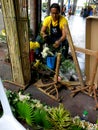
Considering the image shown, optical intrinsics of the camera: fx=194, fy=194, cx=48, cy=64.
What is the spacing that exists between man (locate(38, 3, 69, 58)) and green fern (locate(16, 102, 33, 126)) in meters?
1.34

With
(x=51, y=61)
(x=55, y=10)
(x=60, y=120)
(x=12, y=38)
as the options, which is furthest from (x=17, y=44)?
(x=60, y=120)

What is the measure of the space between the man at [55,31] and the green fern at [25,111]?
134 centimetres

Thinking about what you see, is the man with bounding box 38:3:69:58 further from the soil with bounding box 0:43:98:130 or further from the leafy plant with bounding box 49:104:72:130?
the leafy plant with bounding box 49:104:72:130

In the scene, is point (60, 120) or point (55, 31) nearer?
point (60, 120)

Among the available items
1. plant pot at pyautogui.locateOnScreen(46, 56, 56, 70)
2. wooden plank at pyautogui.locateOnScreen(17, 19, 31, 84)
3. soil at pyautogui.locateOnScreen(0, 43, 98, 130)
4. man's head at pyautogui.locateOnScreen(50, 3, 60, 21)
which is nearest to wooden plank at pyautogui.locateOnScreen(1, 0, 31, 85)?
wooden plank at pyautogui.locateOnScreen(17, 19, 31, 84)

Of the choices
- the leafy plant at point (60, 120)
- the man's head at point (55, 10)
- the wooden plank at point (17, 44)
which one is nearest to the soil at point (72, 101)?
the wooden plank at point (17, 44)

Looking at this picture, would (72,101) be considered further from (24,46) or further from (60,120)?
(24,46)

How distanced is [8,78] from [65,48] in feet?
3.59

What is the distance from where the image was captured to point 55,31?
10.2 ft

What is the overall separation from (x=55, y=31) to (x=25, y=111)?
1641 millimetres

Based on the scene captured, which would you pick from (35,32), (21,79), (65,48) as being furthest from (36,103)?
(35,32)

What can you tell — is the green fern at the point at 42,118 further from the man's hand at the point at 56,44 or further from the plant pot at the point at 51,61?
the man's hand at the point at 56,44

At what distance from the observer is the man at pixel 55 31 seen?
9.95 feet

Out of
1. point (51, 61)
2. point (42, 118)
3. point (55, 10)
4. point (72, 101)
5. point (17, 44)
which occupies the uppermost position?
point (55, 10)
